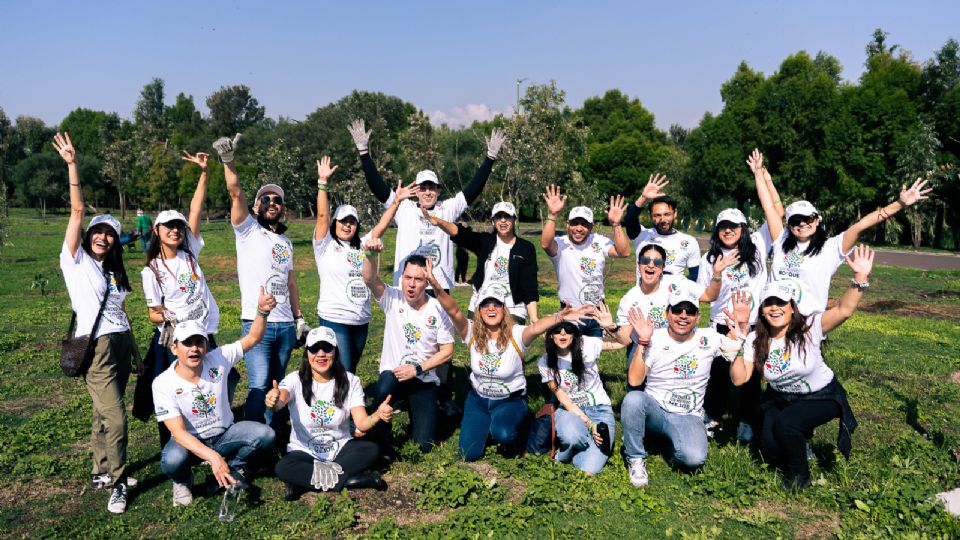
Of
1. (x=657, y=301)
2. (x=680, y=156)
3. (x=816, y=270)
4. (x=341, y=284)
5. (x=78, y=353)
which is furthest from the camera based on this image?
(x=680, y=156)

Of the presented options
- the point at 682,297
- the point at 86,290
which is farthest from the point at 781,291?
the point at 86,290

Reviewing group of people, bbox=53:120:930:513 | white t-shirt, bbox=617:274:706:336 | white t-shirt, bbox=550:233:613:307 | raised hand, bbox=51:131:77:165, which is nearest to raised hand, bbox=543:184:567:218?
group of people, bbox=53:120:930:513

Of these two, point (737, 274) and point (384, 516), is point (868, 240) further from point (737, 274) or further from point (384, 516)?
point (384, 516)

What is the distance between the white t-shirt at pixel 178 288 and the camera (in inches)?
223

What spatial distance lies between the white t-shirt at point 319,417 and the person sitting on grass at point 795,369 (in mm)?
3540

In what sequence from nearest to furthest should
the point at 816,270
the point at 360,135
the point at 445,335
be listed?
the point at 816,270
the point at 445,335
the point at 360,135

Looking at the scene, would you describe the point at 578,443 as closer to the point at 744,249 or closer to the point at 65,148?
the point at 744,249

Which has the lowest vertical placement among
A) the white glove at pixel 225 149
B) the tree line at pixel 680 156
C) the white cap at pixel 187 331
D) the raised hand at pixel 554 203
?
the white cap at pixel 187 331

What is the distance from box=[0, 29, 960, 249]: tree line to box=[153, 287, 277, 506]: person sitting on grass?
16.1 m

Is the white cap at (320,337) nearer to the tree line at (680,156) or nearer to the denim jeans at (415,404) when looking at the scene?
the denim jeans at (415,404)

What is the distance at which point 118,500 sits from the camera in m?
5.17

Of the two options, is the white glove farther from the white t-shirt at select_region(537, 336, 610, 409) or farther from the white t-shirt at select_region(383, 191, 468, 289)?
the white t-shirt at select_region(537, 336, 610, 409)

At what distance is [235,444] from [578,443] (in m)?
3.03

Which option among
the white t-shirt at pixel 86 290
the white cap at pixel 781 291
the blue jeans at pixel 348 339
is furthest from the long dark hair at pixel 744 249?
the white t-shirt at pixel 86 290
